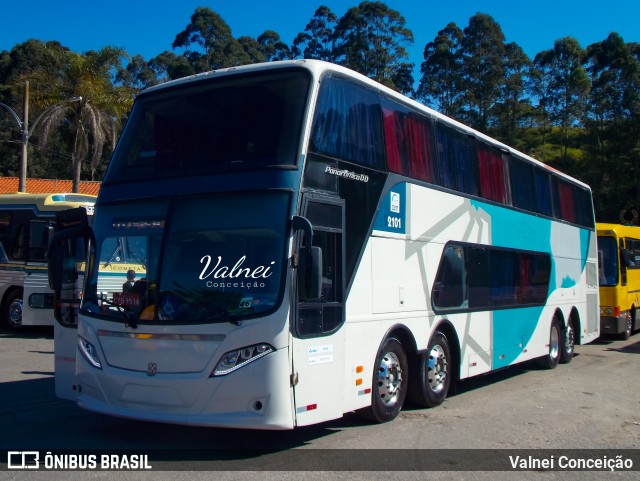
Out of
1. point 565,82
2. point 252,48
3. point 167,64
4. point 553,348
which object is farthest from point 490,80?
point 553,348

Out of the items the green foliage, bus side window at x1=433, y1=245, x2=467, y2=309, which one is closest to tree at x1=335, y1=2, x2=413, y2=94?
the green foliage

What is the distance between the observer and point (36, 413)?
853cm

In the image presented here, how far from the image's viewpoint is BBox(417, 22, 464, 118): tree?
48.8m

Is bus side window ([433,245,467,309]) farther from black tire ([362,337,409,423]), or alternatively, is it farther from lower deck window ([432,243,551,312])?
black tire ([362,337,409,423])

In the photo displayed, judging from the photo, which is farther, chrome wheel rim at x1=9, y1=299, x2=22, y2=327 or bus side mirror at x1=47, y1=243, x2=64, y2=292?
chrome wheel rim at x1=9, y1=299, x2=22, y2=327

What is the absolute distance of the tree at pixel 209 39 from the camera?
2040 inches

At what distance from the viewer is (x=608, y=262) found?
757 inches

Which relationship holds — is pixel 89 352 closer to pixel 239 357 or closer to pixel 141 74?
pixel 239 357

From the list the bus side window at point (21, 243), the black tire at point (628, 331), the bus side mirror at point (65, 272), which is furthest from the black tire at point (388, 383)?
the black tire at point (628, 331)

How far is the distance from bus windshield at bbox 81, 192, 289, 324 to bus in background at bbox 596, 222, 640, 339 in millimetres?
15016

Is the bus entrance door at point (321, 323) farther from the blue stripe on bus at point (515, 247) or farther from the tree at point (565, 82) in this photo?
the tree at point (565, 82)

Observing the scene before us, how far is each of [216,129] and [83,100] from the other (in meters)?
22.4

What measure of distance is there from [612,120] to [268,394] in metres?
46.6

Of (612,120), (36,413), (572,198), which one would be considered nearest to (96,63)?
(572,198)
